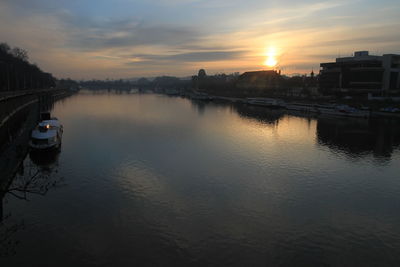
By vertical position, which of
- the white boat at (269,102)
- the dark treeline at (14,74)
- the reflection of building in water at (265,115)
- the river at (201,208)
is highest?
the dark treeline at (14,74)

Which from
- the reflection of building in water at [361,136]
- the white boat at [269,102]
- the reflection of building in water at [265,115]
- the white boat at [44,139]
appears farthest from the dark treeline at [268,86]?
the white boat at [44,139]

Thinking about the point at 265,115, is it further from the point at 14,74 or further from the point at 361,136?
the point at 14,74

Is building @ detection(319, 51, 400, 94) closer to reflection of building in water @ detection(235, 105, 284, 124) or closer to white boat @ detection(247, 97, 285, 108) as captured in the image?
white boat @ detection(247, 97, 285, 108)

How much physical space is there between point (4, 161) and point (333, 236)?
22725 mm

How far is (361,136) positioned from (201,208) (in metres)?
35.5

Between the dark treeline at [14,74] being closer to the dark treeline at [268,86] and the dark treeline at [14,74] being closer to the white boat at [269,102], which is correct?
the white boat at [269,102]

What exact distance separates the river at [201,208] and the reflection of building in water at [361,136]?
200 cm

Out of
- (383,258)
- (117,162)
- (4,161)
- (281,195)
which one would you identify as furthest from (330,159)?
(4,161)

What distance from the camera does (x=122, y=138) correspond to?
38781 millimetres

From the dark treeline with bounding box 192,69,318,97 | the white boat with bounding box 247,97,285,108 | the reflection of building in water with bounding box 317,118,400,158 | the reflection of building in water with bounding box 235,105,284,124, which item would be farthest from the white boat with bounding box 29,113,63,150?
the dark treeline with bounding box 192,69,318,97

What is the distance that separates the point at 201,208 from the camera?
59.2 feet

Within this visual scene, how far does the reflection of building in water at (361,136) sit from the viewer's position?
1408 inches

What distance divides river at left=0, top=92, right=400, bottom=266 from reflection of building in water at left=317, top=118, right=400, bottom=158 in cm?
200

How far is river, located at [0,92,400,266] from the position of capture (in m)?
13.4
